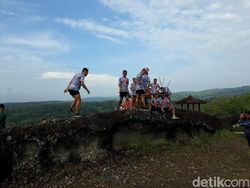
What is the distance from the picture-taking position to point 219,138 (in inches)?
824

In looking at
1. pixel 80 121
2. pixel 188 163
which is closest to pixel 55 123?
pixel 80 121

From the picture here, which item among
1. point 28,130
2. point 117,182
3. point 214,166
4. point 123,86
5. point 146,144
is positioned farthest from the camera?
point 123,86

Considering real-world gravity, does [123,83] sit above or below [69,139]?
above

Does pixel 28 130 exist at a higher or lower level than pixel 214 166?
higher

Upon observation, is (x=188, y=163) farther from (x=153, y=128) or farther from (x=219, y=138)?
(x=219, y=138)

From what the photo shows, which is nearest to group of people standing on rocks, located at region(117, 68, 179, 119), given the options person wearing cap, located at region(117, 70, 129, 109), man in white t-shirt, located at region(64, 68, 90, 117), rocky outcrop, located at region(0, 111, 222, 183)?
person wearing cap, located at region(117, 70, 129, 109)

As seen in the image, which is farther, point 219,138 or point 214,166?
point 219,138

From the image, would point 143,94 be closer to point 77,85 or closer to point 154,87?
point 154,87

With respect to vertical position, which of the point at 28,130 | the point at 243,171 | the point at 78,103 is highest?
the point at 78,103

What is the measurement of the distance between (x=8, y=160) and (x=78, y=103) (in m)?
3.69

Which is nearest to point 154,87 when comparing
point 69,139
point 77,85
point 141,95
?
point 141,95

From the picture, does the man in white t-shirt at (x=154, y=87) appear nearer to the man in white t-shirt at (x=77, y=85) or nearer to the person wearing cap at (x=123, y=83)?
the person wearing cap at (x=123, y=83)

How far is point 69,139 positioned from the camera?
13445mm

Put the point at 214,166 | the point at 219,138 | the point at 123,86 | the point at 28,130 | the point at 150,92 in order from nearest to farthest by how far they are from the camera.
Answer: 1. the point at 28,130
2. the point at 214,166
3. the point at 123,86
4. the point at 150,92
5. the point at 219,138
